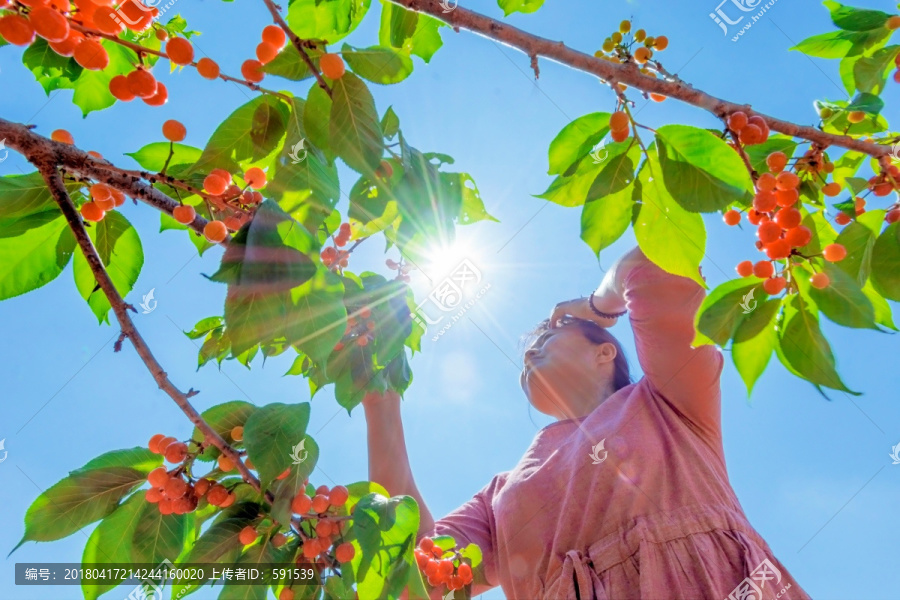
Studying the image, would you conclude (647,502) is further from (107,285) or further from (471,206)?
(107,285)

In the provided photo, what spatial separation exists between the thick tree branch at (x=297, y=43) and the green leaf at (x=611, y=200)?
0.67m

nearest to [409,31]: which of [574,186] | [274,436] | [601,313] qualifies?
[574,186]

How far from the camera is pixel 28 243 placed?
155 centimetres

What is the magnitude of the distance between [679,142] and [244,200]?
1.03 meters

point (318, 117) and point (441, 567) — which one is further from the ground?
point (318, 117)

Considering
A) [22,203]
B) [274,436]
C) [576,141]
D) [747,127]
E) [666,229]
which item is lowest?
[274,436]

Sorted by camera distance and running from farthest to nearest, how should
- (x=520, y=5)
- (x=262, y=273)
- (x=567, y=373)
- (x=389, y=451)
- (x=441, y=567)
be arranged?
(x=567, y=373) → (x=389, y=451) → (x=441, y=567) → (x=520, y=5) → (x=262, y=273)

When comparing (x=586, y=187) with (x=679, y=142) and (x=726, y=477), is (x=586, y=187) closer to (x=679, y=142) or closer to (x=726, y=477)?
(x=679, y=142)

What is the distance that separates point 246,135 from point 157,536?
1.08 metres

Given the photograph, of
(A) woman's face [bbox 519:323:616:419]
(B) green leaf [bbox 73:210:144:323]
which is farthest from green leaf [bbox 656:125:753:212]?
(A) woman's face [bbox 519:323:616:419]

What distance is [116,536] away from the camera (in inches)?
60.1

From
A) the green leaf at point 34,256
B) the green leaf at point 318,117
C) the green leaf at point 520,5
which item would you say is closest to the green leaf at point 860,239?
the green leaf at point 520,5

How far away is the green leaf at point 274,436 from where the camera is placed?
4.32ft

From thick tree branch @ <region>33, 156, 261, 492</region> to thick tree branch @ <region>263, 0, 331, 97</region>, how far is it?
1.87 feet
